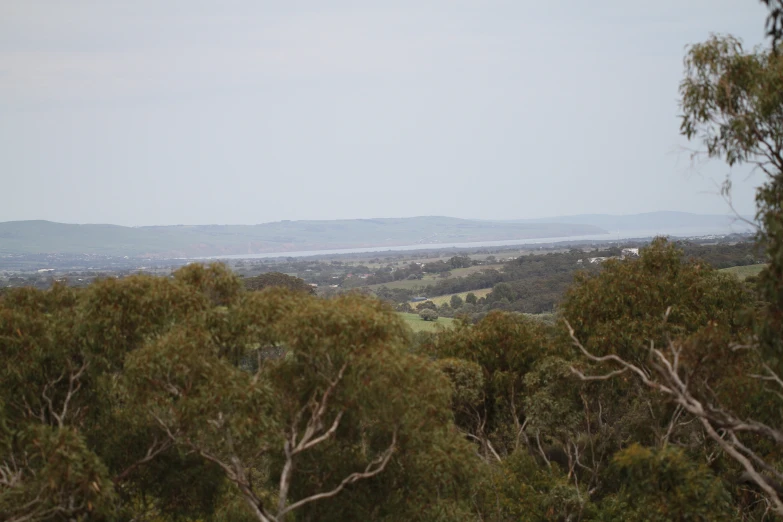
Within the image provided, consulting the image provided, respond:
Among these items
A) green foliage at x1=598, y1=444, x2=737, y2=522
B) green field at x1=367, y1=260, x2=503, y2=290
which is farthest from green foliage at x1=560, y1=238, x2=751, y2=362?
green field at x1=367, y1=260, x2=503, y2=290

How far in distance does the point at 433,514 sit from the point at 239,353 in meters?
3.86

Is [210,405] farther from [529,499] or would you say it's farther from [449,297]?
[449,297]

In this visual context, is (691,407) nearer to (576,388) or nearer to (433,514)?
(433,514)

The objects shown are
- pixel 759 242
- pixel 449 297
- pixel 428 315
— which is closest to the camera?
pixel 759 242

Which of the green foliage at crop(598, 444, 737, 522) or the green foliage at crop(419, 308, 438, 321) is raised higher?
the green foliage at crop(598, 444, 737, 522)

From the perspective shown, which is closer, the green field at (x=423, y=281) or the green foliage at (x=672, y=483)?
the green foliage at (x=672, y=483)


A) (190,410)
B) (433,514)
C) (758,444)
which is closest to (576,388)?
(758,444)

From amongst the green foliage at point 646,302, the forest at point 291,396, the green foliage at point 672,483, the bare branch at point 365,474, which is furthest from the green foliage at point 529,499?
the green foliage at point 672,483

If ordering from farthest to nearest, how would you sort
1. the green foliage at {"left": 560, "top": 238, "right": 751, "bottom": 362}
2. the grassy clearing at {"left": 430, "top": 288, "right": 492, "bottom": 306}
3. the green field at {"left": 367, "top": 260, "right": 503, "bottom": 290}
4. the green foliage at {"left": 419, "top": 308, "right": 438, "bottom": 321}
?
the green field at {"left": 367, "top": 260, "right": 503, "bottom": 290}, the grassy clearing at {"left": 430, "top": 288, "right": 492, "bottom": 306}, the green foliage at {"left": 419, "top": 308, "right": 438, "bottom": 321}, the green foliage at {"left": 560, "top": 238, "right": 751, "bottom": 362}

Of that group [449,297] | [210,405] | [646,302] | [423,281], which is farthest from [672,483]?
[423,281]

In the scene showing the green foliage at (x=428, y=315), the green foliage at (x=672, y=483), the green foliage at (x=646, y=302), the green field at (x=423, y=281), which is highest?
the green foliage at (x=646, y=302)

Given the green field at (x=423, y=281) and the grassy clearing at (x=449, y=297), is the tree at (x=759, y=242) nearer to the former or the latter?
the grassy clearing at (x=449, y=297)

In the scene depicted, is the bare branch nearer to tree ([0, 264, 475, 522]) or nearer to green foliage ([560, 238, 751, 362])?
tree ([0, 264, 475, 522])

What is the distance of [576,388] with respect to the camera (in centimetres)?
1708
